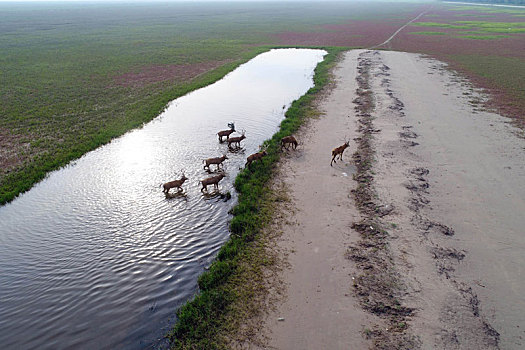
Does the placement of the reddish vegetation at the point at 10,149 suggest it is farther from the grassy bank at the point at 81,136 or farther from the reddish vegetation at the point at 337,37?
the reddish vegetation at the point at 337,37

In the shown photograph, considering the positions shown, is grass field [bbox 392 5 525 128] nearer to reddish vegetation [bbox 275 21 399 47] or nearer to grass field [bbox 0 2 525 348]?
grass field [bbox 0 2 525 348]

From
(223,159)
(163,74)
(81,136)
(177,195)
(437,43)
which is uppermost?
(437,43)

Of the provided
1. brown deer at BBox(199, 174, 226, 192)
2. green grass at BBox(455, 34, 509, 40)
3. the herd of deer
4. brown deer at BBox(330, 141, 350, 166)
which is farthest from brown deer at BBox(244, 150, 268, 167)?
green grass at BBox(455, 34, 509, 40)

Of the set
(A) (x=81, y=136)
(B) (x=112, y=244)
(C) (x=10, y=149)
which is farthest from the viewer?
(A) (x=81, y=136)

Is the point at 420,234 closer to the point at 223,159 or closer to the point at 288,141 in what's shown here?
the point at 288,141

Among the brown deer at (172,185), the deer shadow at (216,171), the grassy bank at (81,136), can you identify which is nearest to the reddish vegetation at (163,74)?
the grassy bank at (81,136)

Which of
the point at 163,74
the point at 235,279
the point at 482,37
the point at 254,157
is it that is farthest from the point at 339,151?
the point at 482,37
